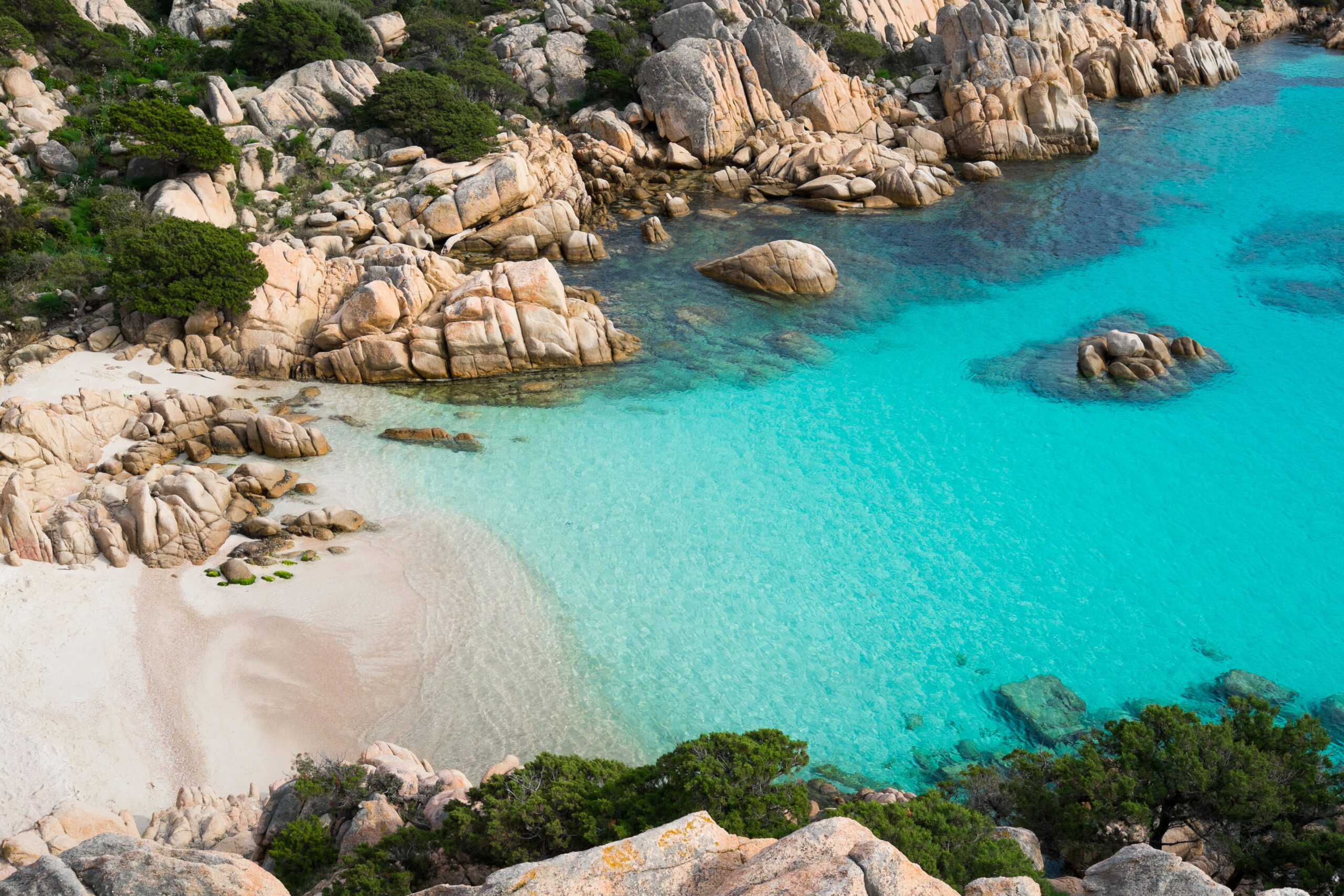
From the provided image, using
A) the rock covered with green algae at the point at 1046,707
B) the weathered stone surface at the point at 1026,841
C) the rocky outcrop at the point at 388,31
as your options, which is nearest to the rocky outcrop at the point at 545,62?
the rocky outcrop at the point at 388,31

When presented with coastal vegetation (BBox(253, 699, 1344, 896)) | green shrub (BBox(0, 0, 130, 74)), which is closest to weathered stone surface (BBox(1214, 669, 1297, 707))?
coastal vegetation (BBox(253, 699, 1344, 896))

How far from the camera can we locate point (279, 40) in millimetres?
53062

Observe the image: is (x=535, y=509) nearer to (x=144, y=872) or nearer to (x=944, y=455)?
(x=944, y=455)

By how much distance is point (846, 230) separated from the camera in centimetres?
5038

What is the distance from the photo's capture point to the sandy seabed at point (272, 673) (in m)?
18.6

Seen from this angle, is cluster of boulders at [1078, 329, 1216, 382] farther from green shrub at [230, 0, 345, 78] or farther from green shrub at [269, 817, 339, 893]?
green shrub at [230, 0, 345, 78]

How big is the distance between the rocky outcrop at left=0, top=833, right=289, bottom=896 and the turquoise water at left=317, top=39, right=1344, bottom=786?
996 cm

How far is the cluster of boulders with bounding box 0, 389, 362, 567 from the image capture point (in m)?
23.7

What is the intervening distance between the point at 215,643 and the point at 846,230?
41.1 m

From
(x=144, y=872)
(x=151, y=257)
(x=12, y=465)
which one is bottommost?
(x=144, y=872)

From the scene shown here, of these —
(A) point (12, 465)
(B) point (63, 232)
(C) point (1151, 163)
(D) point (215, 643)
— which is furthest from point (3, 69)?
(C) point (1151, 163)

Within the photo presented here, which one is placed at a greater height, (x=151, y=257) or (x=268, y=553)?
(x=151, y=257)

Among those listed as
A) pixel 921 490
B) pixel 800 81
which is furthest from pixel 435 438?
pixel 800 81

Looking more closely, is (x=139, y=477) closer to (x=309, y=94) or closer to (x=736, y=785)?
(x=736, y=785)
